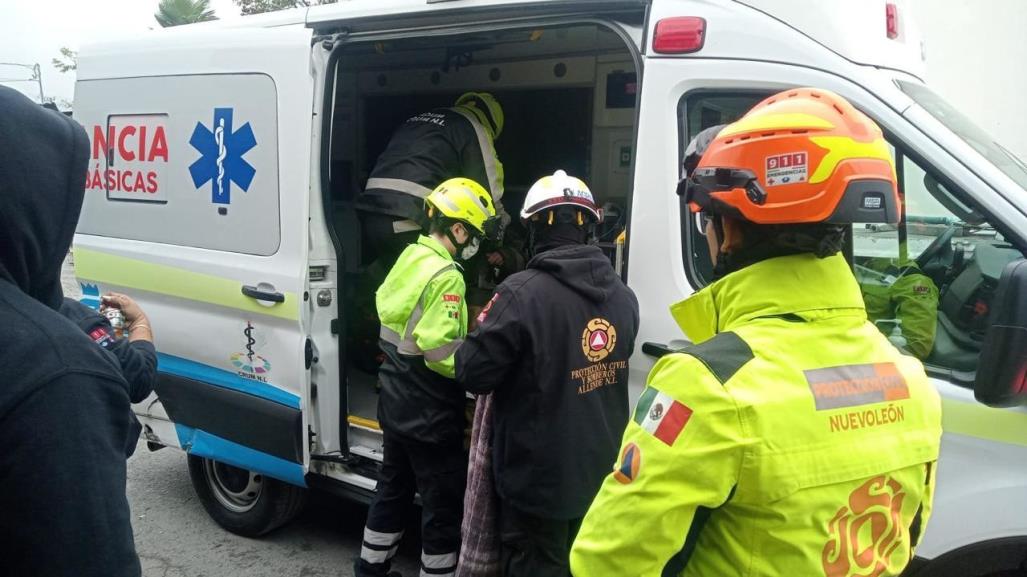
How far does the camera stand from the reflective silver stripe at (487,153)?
4.05 m

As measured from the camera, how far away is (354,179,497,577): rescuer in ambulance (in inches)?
112

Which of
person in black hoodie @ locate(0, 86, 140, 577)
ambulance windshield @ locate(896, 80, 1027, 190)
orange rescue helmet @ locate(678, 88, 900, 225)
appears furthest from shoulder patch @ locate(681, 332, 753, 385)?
ambulance windshield @ locate(896, 80, 1027, 190)

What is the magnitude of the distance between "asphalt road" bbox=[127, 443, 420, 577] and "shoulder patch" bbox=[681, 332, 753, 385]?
2.66 meters

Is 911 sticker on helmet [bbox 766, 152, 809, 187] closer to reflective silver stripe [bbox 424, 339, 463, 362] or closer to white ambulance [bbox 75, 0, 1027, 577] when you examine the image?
white ambulance [bbox 75, 0, 1027, 577]

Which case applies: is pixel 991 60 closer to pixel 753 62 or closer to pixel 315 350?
pixel 753 62

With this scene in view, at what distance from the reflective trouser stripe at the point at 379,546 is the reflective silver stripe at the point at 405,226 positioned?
1.53 meters

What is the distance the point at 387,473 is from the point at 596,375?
3.78 feet

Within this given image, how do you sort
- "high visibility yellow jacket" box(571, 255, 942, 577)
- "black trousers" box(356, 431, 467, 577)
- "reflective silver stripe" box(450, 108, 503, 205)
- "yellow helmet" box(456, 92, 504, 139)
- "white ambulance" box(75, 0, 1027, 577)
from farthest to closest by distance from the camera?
"yellow helmet" box(456, 92, 504, 139), "reflective silver stripe" box(450, 108, 503, 205), "black trousers" box(356, 431, 467, 577), "white ambulance" box(75, 0, 1027, 577), "high visibility yellow jacket" box(571, 255, 942, 577)

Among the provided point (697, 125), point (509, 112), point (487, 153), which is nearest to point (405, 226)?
point (487, 153)

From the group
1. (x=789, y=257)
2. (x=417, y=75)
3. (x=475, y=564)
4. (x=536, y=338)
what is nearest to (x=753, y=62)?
(x=536, y=338)

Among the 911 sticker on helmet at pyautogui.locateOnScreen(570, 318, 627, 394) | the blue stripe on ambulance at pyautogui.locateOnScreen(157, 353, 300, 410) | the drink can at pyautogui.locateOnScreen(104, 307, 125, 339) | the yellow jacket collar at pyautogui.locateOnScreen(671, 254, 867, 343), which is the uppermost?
the yellow jacket collar at pyautogui.locateOnScreen(671, 254, 867, 343)

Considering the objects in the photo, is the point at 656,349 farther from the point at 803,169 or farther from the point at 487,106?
the point at 487,106

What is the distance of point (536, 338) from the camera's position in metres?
2.37

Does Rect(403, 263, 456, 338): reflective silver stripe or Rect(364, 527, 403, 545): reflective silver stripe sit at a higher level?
Rect(403, 263, 456, 338): reflective silver stripe
